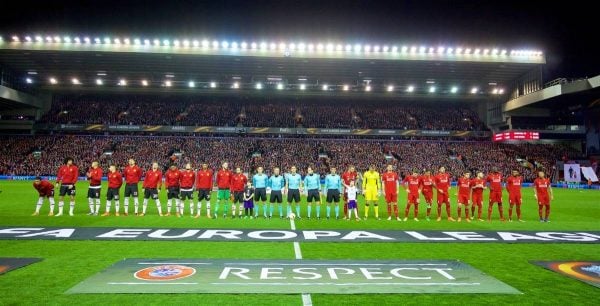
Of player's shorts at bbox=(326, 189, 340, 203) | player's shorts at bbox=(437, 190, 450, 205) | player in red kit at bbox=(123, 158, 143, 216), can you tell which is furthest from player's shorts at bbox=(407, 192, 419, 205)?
player in red kit at bbox=(123, 158, 143, 216)

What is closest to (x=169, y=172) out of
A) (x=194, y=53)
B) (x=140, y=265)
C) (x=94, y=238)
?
(x=94, y=238)

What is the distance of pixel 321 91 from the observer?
50219mm

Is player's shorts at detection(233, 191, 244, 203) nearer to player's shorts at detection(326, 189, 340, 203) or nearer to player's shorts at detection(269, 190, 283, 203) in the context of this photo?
player's shorts at detection(269, 190, 283, 203)

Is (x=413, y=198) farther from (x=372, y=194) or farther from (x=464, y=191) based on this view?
(x=464, y=191)

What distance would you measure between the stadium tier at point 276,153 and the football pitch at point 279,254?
27.4 meters

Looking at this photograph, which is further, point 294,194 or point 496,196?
point 496,196

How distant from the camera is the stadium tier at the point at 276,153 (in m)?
41.7

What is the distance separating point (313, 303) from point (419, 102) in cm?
5221

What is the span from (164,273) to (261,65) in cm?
3781

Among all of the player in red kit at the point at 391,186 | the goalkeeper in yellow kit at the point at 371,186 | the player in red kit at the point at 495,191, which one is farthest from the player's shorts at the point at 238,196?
the player in red kit at the point at 495,191

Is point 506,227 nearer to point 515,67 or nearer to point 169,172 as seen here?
point 169,172

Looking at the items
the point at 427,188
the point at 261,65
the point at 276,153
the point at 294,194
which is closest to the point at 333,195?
the point at 294,194

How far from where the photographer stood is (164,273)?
266 inches

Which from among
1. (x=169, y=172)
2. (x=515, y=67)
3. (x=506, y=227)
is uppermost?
(x=515, y=67)
